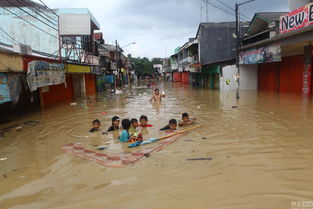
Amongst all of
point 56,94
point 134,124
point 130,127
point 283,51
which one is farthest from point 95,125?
point 283,51

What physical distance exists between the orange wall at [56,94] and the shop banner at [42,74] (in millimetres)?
2322

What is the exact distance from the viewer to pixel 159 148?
21.1 feet

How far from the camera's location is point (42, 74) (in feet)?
42.8

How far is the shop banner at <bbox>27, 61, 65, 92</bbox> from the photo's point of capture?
1190cm

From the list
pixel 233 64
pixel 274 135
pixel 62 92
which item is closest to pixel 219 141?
pixel 274 135

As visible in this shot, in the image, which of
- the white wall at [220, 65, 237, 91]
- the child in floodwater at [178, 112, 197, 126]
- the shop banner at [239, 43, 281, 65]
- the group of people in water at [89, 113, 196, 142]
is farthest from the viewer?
the white wall at [220, 65, 237, 91]

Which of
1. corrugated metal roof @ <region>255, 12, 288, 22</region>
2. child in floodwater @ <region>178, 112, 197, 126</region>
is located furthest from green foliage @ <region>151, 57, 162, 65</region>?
child in floodwater @ <region>178, 112, 197, 126</region>

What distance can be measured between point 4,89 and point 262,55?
1727 centimetres

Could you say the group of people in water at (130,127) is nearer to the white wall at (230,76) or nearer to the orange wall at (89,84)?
the white wall at (230,76)

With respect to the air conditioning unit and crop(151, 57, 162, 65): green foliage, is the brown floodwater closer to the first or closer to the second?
the air conditioning unit

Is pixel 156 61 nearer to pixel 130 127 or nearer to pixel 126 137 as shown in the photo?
pixel 130 127

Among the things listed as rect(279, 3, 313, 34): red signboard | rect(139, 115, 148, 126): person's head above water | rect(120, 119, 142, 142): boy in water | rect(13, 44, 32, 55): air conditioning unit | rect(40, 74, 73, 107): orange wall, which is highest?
rect(279, 3, 313, 34): red signboard

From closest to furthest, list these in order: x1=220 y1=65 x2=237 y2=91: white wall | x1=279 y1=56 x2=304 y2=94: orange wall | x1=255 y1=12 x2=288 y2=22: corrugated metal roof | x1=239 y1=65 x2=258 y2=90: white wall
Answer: x1=279 y1=56 x2=304 y2=94: orange wall → x1=255 y1=12 x2=288 y2=22: corrugated metal roof → x1=239 y1=65 x2=258 y2=90: white wall → x1=220 y1=65 x2=237 y2=91: white wall

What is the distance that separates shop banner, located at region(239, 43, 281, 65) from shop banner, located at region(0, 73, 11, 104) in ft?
52.4
